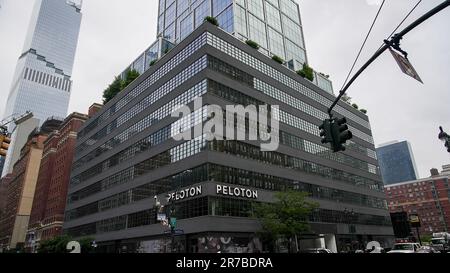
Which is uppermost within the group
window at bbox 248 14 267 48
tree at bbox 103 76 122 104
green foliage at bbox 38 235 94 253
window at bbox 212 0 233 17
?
window at bbox 212 0 233 17

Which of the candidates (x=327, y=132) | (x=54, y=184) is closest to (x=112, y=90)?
(x=54, y=184)

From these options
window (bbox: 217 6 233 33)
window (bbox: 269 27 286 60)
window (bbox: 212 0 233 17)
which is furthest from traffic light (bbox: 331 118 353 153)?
window (bbox: 269 27 286 60)

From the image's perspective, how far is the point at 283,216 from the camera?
151 feet

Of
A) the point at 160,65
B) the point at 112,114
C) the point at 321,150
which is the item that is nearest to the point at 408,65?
the point at 160,65

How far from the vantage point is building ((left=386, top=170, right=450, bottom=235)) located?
14825 cm

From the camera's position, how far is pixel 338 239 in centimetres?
6494

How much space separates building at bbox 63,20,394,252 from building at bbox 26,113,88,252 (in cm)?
2474

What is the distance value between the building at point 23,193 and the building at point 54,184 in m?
19.7

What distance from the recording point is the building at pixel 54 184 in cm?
10544

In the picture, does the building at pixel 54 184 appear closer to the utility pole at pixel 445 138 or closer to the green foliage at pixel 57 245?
the green foliage at pixel 57 245

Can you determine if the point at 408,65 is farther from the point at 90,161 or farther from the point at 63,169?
the point at 63,169

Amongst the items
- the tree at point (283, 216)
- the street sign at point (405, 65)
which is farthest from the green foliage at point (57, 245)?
the street sign at point (405, 65)

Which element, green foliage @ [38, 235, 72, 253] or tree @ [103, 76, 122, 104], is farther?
tree @ [103, 76, 122, 104]

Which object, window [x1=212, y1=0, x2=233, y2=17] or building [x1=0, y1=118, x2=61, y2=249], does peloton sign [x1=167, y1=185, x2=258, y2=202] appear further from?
building [x1=0, y1=118, x2=61, y2=249]
